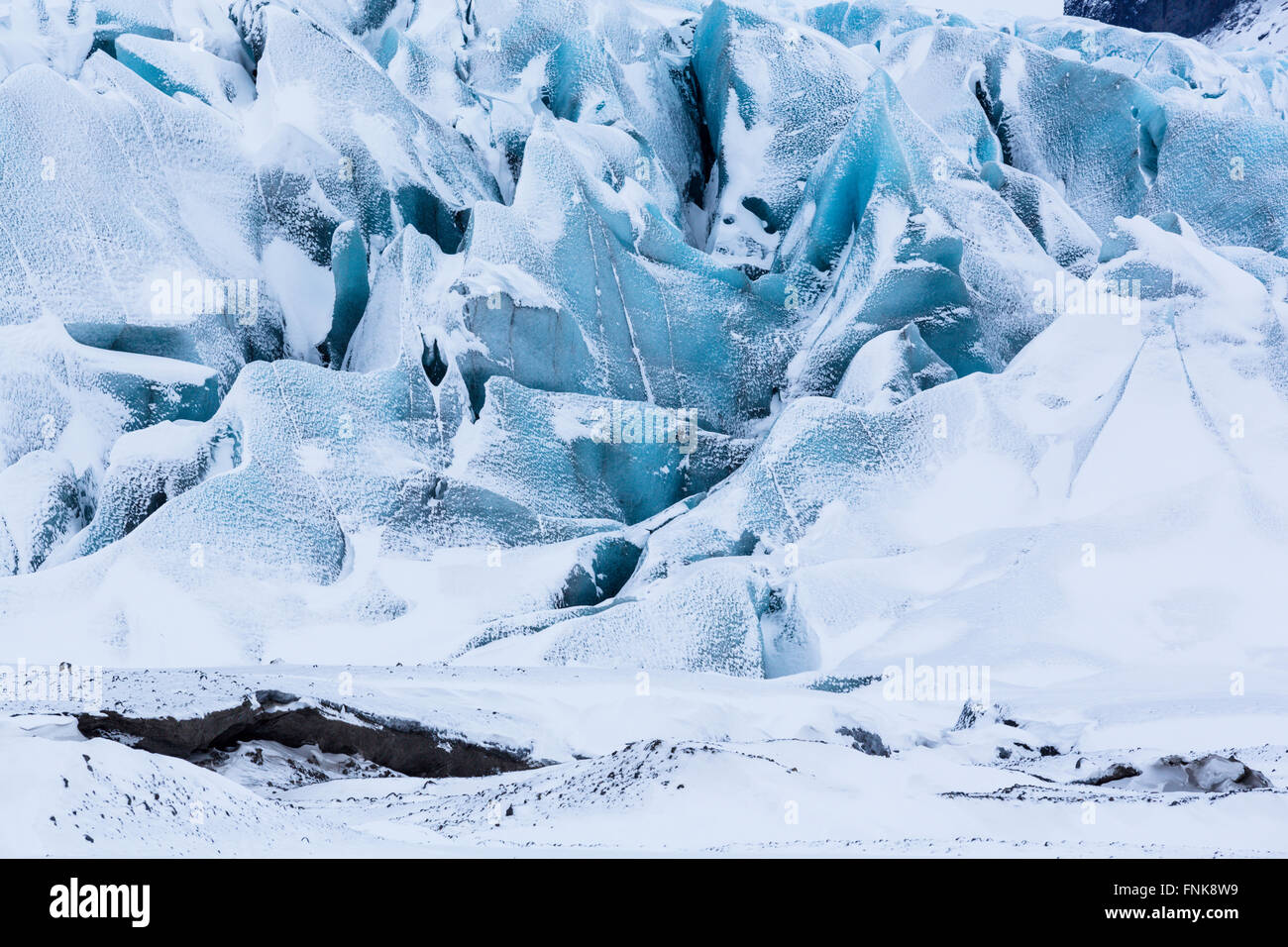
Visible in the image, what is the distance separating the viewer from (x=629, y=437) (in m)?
14.3

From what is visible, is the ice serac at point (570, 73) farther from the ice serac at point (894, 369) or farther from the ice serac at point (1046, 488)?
the ice serac at point (1046, 488)

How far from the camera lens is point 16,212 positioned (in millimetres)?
14961

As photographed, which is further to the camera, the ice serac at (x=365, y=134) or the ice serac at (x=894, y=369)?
the ice serac at (x=365, y=134)

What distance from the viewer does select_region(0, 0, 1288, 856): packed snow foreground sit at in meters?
7.31

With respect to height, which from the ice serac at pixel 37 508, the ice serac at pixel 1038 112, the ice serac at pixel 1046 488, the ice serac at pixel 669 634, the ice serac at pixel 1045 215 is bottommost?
the ice serac at pixel 37 508

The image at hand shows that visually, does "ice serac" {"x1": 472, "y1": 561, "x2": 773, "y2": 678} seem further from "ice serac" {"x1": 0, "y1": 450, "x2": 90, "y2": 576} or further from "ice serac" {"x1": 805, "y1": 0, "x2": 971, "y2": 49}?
"ice serac" {"x1": 805, "y1": 0, "x2": 971, "y2": 49}

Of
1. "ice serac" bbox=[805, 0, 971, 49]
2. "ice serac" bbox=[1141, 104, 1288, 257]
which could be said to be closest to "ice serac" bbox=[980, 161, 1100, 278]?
"ice serac" bbox=[1141, 104, 1288, 257]

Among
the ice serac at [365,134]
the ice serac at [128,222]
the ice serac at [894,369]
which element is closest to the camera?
the ice serac at [894,369]

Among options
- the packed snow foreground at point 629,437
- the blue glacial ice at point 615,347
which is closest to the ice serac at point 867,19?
the packed snow foreground at point 629,437

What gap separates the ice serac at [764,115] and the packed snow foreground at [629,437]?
0.26 ft

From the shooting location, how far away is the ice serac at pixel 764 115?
18734mm

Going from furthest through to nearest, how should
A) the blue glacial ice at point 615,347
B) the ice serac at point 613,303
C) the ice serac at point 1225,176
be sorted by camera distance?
the ice serac at point 1225,176 < the ice serac at point 613,303 < the blue glacial ice at point 615,347

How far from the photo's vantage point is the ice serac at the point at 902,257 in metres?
15.6

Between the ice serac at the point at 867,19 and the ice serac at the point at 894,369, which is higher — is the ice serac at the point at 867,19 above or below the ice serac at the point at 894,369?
above
